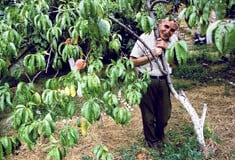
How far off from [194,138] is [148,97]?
65 cm

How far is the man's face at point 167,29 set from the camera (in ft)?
9.59

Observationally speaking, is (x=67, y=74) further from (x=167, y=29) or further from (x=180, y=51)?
(x=167, y=29)

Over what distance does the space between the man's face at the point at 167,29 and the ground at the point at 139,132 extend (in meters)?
1.06

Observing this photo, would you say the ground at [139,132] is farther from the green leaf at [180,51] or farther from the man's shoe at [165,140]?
the green leaf at [180,51]

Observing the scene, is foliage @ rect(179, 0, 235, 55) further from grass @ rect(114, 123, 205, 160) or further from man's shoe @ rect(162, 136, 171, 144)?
man's shoe @ rect(162, 136, 171, 144)

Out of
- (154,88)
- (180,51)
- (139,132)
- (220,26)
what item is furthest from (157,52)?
(220,26)

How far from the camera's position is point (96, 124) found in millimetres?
4199

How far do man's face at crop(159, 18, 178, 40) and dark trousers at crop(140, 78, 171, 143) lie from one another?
0.38 m

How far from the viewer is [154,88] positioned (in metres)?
3.13

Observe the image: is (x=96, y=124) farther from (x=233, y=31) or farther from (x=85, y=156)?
(x=233, y=31)

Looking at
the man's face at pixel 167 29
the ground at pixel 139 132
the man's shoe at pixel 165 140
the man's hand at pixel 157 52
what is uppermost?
the man's face at pixel 167 29

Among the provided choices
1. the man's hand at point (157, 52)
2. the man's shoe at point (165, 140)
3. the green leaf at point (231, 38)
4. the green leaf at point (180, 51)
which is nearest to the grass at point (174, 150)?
the man's shoe at point (165, 140)

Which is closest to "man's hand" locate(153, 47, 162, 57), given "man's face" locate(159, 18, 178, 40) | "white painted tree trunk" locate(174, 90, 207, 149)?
"man's face" locate(159, 18, 178, 40)

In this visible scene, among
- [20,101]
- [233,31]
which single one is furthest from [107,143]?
[233,31]
